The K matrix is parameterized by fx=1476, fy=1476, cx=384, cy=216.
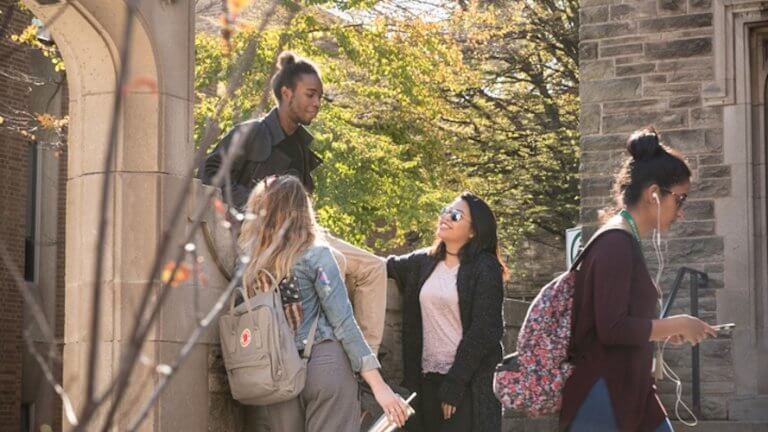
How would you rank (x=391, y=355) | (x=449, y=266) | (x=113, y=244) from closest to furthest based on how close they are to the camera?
(x=113, y=244)
(x=449, y=266)
(x=391, y=355)

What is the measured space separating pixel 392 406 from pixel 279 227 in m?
0.81

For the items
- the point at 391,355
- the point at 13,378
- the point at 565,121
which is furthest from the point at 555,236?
the point at 391,355

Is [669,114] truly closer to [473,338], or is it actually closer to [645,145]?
[473,338]

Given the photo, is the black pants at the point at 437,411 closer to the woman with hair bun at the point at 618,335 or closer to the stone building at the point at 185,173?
the stone building at the point at 185,173

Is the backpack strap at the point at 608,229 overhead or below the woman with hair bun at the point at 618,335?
overhead

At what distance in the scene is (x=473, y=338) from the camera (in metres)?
7.21

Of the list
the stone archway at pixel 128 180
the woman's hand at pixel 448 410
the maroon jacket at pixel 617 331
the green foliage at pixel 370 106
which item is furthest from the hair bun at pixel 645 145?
the green foliage at pixel 370 106

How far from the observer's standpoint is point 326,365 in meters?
5.75

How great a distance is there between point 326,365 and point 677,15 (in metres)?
8.26

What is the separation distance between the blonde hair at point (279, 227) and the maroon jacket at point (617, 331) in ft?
4.28

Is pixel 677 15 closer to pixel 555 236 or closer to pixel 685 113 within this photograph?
pixel 685 113

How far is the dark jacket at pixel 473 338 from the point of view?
23.6 ft

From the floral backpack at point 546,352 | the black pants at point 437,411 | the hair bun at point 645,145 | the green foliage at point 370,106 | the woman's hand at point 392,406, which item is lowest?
the black pants at point 437,411

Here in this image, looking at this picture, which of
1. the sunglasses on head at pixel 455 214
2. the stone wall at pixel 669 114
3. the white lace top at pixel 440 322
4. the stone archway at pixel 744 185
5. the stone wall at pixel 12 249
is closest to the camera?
the white lace top at pixel 440 322
